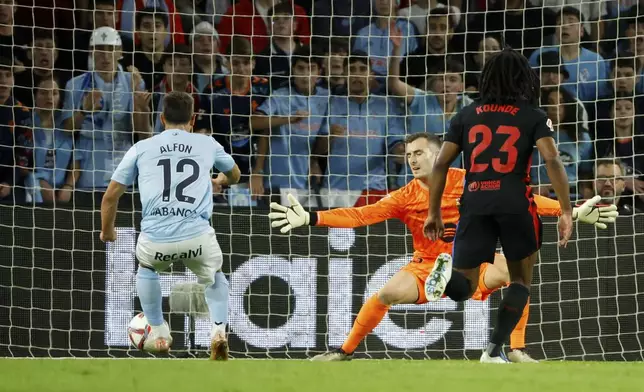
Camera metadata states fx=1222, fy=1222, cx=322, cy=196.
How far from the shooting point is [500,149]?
5.71 metres

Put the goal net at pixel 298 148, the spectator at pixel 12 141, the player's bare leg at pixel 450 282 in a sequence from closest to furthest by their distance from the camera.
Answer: the player's bare leg at pixel 450 282 < the goal net at pixel 298 148 < the spectator at pixel 12 141

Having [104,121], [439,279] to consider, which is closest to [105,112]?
[104,121]

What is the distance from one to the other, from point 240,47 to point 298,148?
3.53 feet

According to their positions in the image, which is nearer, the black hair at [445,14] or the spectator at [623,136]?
the spectator at [623,136]

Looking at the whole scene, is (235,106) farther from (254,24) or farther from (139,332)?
(139,332)

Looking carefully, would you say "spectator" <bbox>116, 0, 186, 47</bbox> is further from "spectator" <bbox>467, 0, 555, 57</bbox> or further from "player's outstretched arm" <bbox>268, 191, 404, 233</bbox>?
"player's outstretched arm" <bbox>268, 191, 404, 233</bbox>

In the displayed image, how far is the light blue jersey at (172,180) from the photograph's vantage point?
6.75m

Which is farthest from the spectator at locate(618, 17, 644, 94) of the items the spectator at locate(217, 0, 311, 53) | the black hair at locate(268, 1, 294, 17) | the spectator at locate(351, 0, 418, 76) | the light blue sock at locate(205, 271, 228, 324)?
the light blue sock at locate(205, 271, 228, 324)

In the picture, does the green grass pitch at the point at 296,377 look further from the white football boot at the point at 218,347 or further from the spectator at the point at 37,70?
the spectator at the point at 37,70

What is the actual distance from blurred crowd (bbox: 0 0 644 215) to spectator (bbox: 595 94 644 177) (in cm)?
1

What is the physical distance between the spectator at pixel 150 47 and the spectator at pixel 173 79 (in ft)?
0.20

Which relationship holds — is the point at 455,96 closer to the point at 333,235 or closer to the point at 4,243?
the point at 333,235

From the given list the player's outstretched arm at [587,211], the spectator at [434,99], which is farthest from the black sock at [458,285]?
the spectator at [434,99]

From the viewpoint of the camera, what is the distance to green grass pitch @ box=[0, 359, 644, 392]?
438 cm
